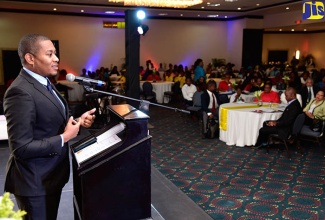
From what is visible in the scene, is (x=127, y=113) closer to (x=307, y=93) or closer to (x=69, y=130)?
(x=69, y=130)

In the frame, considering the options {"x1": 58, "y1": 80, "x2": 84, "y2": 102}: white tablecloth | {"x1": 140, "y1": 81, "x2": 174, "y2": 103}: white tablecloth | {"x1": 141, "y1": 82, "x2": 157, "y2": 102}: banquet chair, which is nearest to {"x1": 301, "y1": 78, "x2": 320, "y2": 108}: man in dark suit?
{"x1": 141, "y1": 82, "x2": 157, "y2": 102}: banquet chair

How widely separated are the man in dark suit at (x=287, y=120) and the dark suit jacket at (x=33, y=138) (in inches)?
197

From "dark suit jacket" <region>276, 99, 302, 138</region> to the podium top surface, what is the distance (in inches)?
177

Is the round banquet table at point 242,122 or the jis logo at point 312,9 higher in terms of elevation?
the jis logo at point 312,9

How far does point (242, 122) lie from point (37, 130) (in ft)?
18.6

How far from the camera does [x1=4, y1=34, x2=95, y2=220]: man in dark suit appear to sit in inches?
72.5

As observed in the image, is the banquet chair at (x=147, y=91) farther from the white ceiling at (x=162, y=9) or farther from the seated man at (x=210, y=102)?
the seated man at (x=210, y=102)

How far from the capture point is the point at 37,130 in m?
1.94

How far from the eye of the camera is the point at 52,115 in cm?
196

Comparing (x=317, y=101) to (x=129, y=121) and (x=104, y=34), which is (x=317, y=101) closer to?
(x=129, y=121)

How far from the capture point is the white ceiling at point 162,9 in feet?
42.9

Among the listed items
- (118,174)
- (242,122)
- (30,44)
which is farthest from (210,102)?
(30,44)

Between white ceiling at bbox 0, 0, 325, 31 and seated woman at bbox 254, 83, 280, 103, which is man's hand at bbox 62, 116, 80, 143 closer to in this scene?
seated woman at bbox 254, 83, 280, 103

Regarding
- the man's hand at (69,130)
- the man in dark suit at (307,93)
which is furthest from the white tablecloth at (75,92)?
the man's hand at (69,130)
